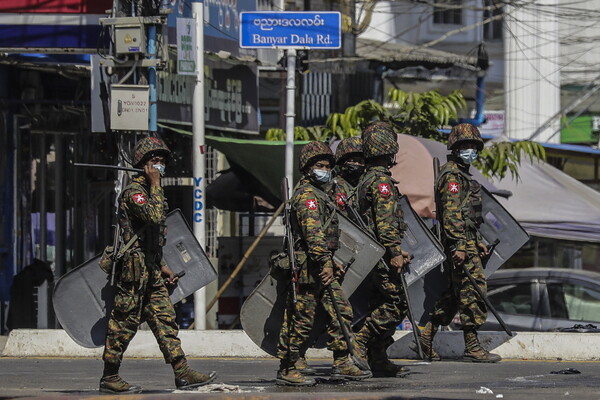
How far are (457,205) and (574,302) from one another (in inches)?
155

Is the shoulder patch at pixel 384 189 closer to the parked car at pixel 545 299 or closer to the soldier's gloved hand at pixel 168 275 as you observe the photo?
the soldier's gloved hand at pixel 168 275

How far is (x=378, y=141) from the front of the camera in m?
9.92

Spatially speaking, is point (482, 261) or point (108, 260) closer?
point (108, 260)

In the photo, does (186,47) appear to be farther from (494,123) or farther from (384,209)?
(494,123)

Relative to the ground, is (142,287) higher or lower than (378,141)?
lower

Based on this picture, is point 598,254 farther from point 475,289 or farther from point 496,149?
point 475,289

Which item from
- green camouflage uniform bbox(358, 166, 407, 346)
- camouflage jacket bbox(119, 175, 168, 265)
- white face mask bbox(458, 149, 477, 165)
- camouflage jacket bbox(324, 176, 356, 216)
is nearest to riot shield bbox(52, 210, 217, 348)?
camouflage jacket bbox(119, 175, 168, 265)

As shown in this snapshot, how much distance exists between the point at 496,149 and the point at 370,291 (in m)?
6.70

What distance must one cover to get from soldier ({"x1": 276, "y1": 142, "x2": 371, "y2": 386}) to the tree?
6.70 metres

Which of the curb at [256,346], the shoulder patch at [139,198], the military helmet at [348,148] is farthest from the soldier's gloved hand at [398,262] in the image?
the curb at [256,346]

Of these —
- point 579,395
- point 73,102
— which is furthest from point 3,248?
point 579,395

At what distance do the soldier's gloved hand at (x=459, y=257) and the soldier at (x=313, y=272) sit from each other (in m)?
1.85

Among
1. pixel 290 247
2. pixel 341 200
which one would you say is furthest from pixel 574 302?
pixel 290 247

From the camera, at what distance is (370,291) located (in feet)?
33.3
